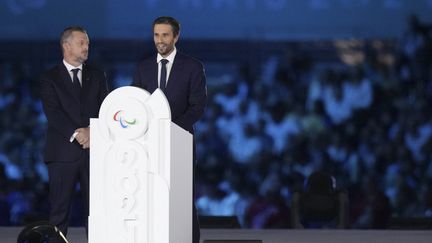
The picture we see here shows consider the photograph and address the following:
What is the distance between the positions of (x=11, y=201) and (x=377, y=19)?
3977 mm

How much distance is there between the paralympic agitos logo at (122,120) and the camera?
3.62m

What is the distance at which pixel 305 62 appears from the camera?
8.94 m

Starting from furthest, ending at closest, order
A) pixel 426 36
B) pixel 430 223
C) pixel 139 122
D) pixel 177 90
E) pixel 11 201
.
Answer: pixel 426 36, pixel 11 201, pixel 430 223, pixel 177 90, pixel 139 122

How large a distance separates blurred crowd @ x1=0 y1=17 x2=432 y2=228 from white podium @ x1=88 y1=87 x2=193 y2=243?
4.66 metres

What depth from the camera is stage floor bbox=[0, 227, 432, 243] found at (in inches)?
243

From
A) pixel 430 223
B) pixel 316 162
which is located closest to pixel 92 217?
pixel 430 223

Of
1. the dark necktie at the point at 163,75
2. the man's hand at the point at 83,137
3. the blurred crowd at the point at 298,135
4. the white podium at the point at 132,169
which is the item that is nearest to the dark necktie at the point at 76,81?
the man's hand at the point at 83,137

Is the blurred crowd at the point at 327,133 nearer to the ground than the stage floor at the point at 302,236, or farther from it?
farther from it

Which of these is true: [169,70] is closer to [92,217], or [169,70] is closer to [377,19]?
[92,217]

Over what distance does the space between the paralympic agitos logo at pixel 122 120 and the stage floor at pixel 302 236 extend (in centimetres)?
241

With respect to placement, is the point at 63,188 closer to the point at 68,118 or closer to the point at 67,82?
the point at 68,118

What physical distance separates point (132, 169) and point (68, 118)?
1.33 meters

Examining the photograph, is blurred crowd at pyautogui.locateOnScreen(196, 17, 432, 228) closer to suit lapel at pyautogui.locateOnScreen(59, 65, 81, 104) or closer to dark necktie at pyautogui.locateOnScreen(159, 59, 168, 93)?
suit lapel at pyautogui.locateOnScreen(59, 65, 81, 104)

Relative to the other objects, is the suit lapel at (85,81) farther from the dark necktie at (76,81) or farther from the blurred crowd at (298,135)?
the blurred crowd at (298,135)
